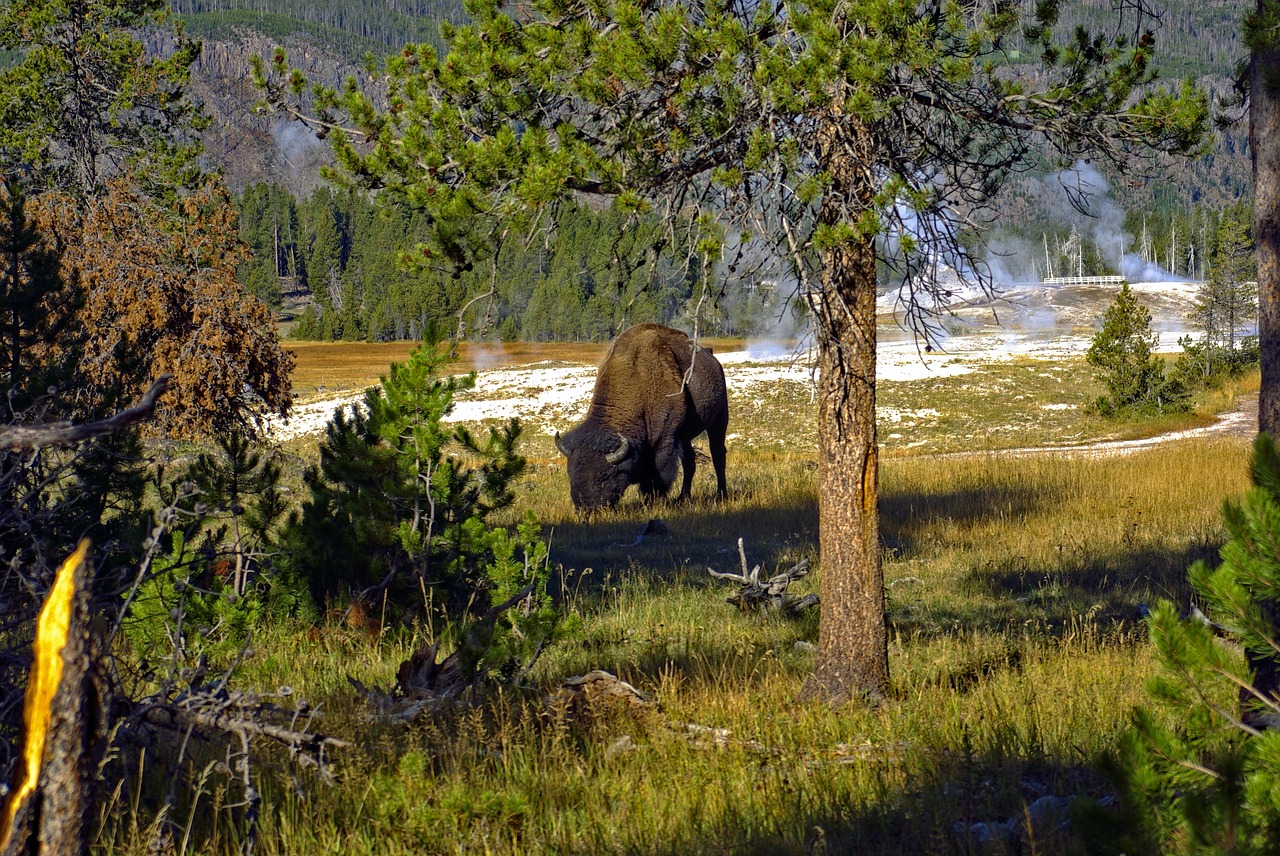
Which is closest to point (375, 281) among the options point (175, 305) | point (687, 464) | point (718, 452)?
point (175, 305)

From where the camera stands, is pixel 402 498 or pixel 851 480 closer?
pixel 851 480

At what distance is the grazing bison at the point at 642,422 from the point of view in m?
15.5

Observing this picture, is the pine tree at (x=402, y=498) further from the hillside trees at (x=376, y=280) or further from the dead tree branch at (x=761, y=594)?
the hillside trees at (x=376, y=280)

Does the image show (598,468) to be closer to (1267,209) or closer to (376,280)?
(1267,209)

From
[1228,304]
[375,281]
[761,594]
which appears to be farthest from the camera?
[375,281]

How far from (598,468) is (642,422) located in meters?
1.26

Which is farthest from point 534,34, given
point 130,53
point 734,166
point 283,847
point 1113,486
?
point 130,53

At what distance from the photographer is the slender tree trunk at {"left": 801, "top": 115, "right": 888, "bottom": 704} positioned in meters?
5.58

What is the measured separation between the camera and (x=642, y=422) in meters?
16.4

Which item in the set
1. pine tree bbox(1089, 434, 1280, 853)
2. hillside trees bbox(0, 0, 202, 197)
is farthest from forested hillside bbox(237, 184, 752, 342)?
pine tree bbox(1089, 434, 1280, 853)

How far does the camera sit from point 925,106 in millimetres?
5961

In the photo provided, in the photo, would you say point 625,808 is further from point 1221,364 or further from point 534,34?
point 1221,364

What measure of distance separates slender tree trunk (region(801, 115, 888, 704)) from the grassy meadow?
0.27 m

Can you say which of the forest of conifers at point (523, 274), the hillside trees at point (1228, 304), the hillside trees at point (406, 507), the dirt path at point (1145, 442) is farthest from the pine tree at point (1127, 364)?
the hillside trees at point (406, 507)
